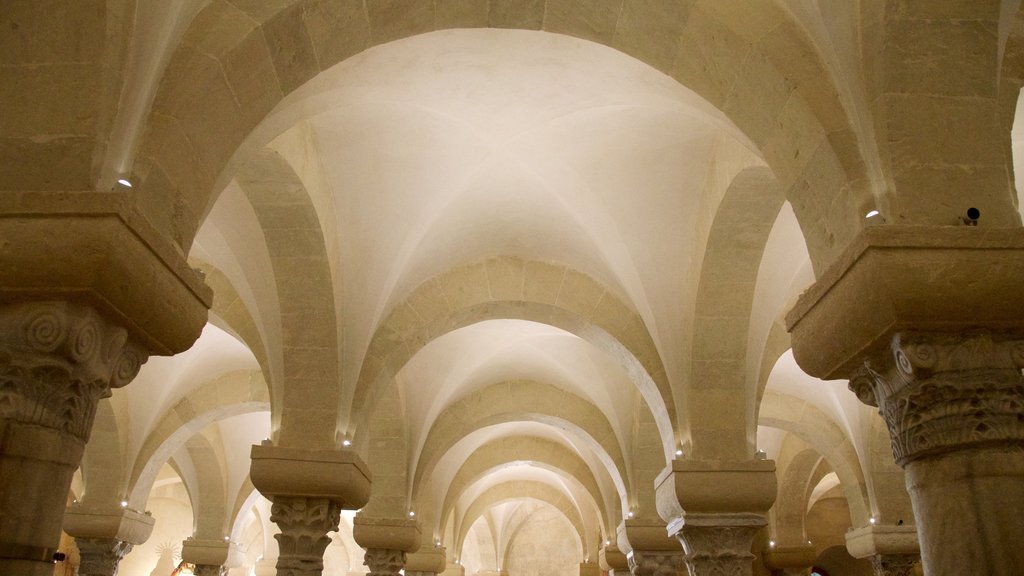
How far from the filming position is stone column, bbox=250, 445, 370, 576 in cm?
618

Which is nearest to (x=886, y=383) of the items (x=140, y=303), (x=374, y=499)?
(x=140, y=303)

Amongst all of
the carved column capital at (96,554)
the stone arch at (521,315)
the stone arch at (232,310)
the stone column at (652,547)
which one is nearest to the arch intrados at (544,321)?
the stone arch at (521,315)

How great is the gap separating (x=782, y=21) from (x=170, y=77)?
2633 millimetres

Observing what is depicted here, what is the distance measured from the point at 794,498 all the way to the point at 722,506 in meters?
8.58

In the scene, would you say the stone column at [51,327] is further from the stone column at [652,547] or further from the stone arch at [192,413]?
the stone column at [652,547]

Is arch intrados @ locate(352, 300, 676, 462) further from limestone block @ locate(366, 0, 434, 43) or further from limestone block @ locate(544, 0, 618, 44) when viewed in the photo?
limestone block @ locate(544, 0, 618, 44)

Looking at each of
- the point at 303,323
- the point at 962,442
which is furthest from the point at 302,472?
the point at 962,442

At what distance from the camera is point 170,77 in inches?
128

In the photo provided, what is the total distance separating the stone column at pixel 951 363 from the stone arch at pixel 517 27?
15.3 inches

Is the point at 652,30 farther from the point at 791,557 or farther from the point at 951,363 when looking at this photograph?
the point at 791,557

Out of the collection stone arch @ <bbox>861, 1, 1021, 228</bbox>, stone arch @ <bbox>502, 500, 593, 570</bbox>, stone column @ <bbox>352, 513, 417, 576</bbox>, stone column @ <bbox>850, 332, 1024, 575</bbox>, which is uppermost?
stone arch @ <bbox>502, 500, 593, 570</bbox>

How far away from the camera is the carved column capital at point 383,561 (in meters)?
9.84

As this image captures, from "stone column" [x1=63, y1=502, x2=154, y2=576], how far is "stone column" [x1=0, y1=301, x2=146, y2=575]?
8122 mm

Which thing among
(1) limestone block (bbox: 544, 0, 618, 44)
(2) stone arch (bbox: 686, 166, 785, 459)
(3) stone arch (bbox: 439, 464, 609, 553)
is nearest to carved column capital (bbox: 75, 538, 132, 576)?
(3) stone arch (bbox: 439, 464, 609, 553)
